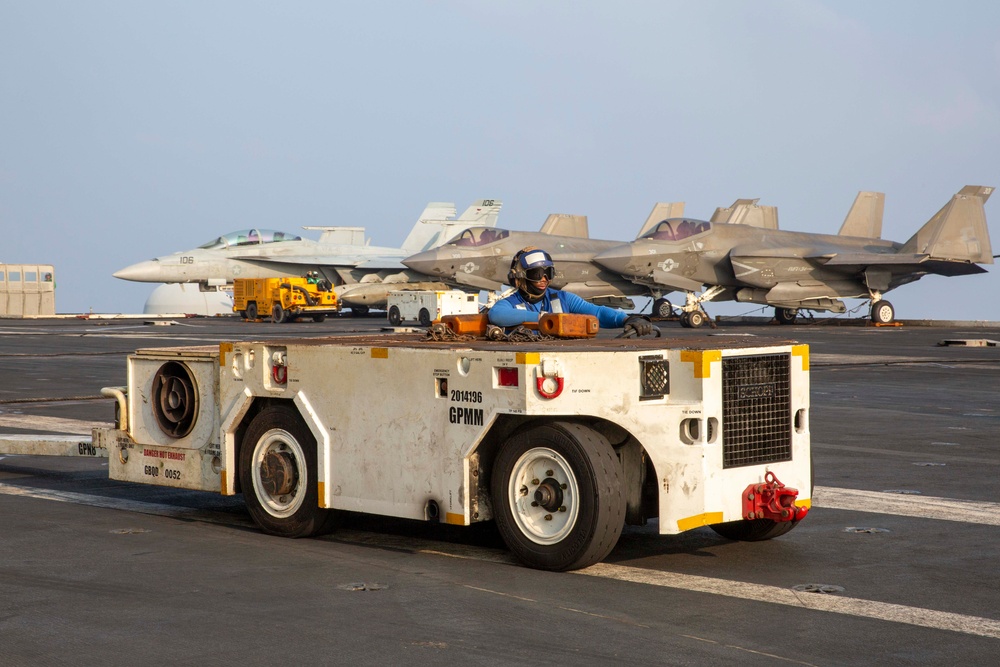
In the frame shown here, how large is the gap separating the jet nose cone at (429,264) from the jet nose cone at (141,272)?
49.0 ft

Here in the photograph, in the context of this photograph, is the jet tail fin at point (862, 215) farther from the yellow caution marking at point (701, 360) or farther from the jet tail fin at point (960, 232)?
the yellow caution marking at point (701, 360)

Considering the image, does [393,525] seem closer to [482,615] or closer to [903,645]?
[482,615]

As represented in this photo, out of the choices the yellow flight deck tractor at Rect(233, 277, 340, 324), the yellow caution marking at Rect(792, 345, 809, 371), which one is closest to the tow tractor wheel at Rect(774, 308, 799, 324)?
the yellow flight deck tractor at Rect(233, 277, 340, 324)

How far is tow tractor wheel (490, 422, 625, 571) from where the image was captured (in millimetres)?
6223

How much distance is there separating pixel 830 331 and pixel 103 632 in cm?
3768

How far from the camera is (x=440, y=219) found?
70.1 metres

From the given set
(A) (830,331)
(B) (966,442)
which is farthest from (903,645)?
(A) (830,331)

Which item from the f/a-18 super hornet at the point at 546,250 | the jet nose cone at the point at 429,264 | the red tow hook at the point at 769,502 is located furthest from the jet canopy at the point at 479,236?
the red tow hook at the point at 769,502

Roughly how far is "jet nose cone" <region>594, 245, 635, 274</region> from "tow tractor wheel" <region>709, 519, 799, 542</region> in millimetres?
35171

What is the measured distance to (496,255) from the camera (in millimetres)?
44906

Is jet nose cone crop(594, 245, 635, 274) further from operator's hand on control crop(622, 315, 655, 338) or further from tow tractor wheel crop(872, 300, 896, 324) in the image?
operator's hand on control crop(622, 315, 655, 338)

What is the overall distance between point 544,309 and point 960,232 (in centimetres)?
4011

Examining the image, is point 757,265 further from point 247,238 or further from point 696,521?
point 696,521

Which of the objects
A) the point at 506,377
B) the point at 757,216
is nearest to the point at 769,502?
the point at 506,377
